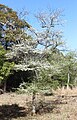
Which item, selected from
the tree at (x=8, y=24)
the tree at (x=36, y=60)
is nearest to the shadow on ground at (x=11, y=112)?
the tree at (x=36, y=60)

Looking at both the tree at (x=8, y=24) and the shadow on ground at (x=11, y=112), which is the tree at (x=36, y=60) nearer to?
the shadow on ground at (x=11, y=112)

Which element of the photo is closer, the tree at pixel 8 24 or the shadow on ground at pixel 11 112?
the shadow on ground at pixel 11 112

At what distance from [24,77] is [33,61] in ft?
63.4

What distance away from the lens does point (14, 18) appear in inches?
1468

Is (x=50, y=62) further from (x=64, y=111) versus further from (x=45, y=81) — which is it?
(x=64, y=111)

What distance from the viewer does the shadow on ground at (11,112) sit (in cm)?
1847

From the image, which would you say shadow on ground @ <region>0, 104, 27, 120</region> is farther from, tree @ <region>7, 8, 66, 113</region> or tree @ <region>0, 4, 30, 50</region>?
tree @ <region>0, 4, 30, 50</region>

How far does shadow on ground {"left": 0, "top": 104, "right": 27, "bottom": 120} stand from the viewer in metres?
18.5

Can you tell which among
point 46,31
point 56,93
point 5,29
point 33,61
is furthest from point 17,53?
point 5,29

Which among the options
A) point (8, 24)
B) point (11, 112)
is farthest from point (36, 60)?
point (8, 24)

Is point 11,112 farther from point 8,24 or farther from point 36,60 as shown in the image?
point 8,24

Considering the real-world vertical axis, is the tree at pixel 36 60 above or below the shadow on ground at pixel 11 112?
above

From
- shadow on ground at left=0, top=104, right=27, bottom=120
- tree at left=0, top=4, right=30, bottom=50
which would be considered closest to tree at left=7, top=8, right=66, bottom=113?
shadow on ground at left=0, top=104, right=27, bottom=120

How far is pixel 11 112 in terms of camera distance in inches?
782
